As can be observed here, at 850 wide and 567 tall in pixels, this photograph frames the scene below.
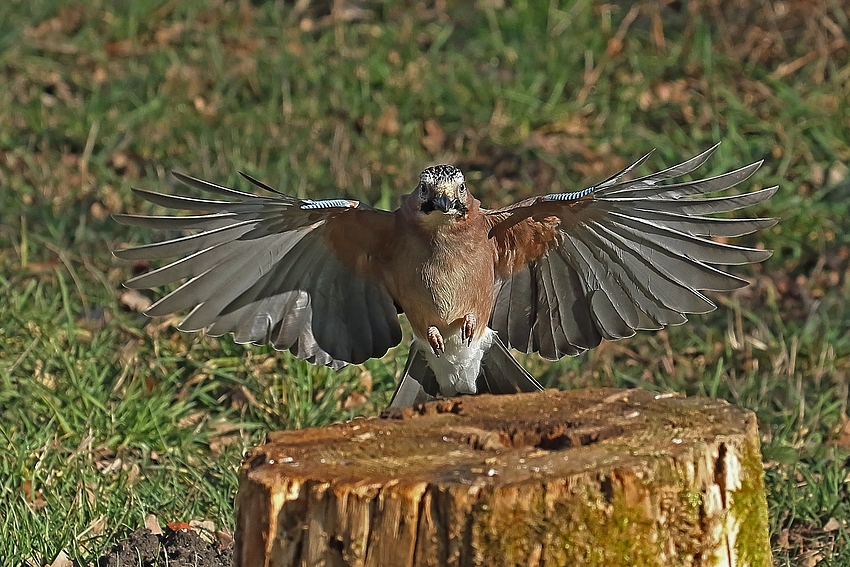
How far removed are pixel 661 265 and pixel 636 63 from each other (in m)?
4.81

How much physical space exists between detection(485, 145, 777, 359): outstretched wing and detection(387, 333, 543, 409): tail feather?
0.50 ft

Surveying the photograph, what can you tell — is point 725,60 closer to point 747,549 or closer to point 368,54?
point 368,54

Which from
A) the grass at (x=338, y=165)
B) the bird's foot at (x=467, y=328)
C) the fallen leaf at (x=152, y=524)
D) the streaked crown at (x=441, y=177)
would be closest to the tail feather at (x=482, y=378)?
the bird's foot at (x=467, y=328)

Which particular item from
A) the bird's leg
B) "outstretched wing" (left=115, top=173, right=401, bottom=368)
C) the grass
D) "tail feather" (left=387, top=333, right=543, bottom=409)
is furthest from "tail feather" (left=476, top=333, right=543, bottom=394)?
the grass

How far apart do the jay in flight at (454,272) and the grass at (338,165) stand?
0.79 m

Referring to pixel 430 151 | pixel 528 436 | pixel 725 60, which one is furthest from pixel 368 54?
pixel 528 436

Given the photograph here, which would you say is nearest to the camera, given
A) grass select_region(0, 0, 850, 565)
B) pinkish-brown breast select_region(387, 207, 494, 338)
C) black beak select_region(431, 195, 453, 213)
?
black beak select_region(431, 195, 453, 213)

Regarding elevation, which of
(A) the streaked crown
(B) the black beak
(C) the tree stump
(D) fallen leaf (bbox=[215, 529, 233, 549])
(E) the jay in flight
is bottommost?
(D) fallen leaf (bbox=[215, 529, 233, 549])

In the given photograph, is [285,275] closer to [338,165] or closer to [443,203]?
[443,203]

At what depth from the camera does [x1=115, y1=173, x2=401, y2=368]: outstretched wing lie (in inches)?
173

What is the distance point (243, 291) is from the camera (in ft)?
15.3

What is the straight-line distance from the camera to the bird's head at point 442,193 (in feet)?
14.9

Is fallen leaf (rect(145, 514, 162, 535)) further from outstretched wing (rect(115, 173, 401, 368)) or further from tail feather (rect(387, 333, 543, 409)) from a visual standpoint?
tail feather (rect(387, 333, 543, 409))

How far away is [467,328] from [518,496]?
191 cm
